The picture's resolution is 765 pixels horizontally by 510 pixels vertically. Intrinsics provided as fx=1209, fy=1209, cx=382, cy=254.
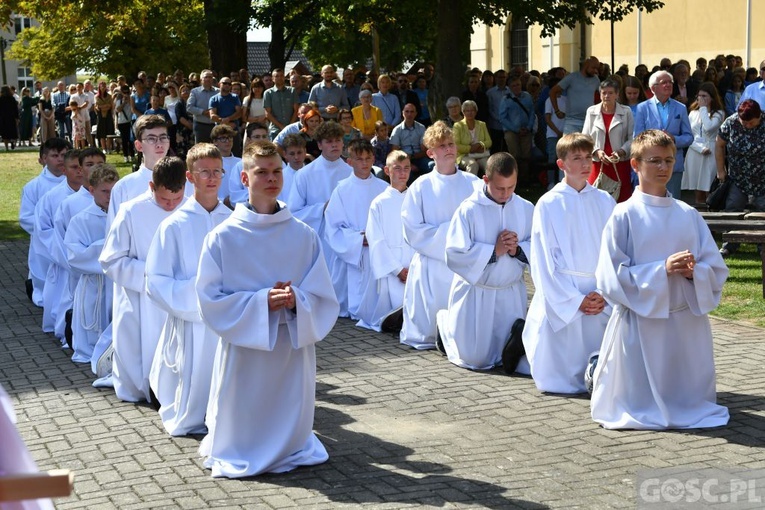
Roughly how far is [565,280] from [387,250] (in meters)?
3.23

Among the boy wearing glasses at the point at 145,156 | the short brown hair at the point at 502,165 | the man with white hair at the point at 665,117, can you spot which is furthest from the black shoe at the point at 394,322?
the man with white hair at the point at 665,117

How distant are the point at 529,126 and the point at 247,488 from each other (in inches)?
578

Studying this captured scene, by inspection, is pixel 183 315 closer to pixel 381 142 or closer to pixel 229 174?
pixel 229 174

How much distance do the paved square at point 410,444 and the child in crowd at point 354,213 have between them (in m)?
2.58

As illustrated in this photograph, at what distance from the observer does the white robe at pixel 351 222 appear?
40.4 feet

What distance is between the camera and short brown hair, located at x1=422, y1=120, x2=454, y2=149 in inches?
407

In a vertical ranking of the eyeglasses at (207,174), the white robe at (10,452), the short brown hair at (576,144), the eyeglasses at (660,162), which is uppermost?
the short brown hair at (576,144)

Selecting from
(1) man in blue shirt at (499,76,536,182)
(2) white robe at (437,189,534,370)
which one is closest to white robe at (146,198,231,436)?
(2) white robe at (437,189,534,370)

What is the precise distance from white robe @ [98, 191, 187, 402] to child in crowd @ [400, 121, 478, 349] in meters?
2.64

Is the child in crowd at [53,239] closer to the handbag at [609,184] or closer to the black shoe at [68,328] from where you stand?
the black shoe at [68,328]

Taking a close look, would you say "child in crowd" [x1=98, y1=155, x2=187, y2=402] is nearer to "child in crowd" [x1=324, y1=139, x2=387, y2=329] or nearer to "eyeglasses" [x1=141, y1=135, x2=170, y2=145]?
"eyeglasses" [x1=141, y1=135, x2=170, y2=145]

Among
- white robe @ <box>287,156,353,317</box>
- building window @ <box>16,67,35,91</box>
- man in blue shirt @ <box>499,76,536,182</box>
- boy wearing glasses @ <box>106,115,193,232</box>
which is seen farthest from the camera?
building window @ <box>16,67,35,91</box>

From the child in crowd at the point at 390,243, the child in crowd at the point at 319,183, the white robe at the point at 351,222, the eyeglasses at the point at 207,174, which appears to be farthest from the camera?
the child in crowd at the point at 319,183

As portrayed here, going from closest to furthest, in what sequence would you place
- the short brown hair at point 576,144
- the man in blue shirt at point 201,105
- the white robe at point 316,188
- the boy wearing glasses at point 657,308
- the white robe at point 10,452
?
the white robe at point 10,452
the boy wearing glasses at point 657,308
the short brown hair at point 576,144
the white robe at point 316,188
the man in blue shirt at point 201,105
